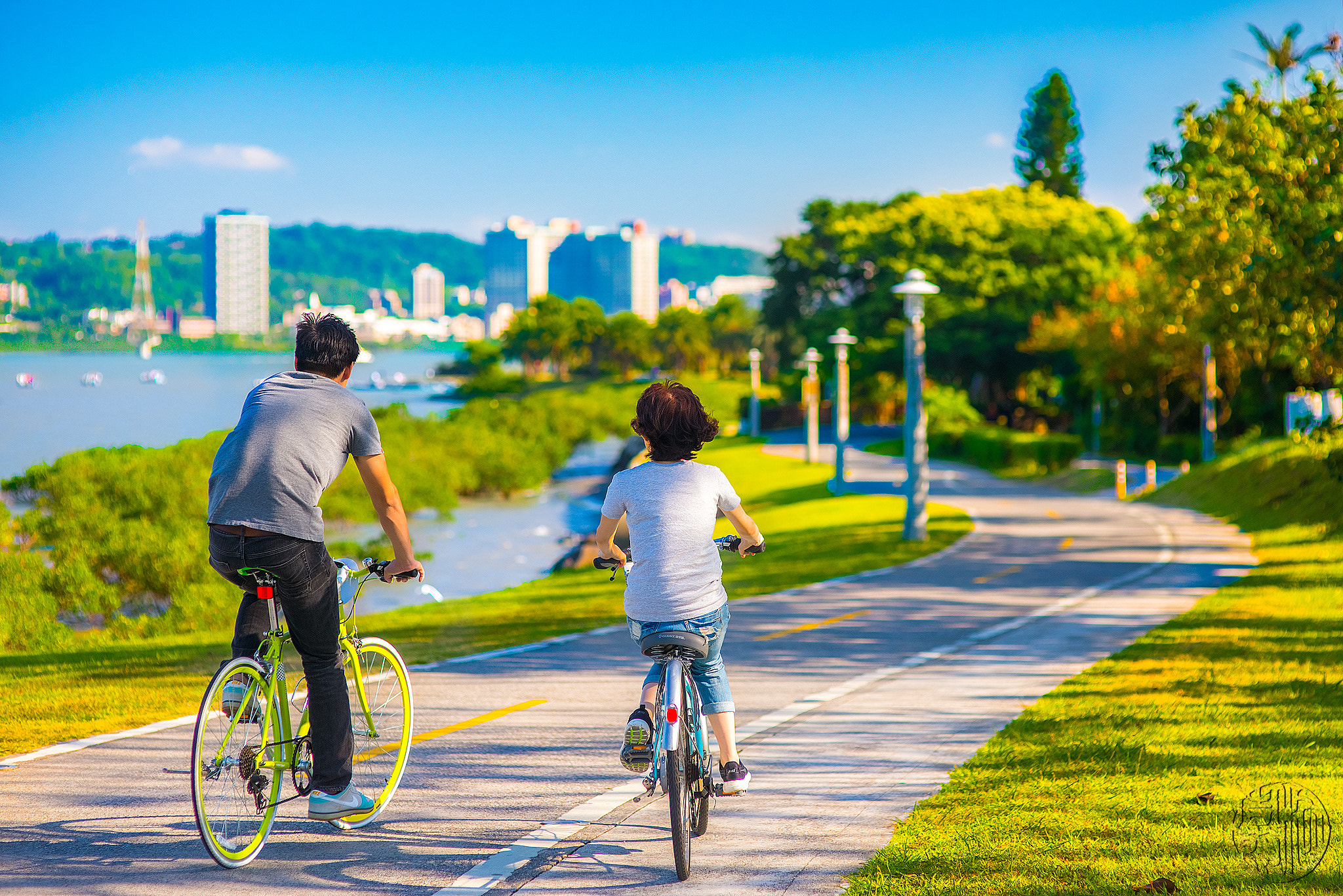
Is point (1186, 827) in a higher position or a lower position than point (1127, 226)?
lower

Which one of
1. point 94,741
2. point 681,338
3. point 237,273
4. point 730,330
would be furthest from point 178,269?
point 730,330

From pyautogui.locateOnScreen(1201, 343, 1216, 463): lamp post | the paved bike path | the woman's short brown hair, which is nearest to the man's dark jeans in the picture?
the paved bike path

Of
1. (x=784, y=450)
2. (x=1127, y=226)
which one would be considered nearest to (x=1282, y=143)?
(x=784, y=450)

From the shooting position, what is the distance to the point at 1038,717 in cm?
794

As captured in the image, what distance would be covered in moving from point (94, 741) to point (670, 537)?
4256 millimetres

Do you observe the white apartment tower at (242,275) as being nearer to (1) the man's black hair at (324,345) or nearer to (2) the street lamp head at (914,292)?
(2) the street lamp head at (914,292)

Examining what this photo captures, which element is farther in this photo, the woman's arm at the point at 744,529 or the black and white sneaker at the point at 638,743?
the woman's arm at the point at 744,529

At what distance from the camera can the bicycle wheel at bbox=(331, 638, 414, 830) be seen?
5262mm

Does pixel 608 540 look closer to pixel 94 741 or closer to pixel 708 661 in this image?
pixel 708 661

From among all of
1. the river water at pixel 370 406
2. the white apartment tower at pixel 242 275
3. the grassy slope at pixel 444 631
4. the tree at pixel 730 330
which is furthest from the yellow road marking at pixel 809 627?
the tree at pixel 730 330

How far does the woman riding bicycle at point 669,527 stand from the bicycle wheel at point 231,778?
4.72ft

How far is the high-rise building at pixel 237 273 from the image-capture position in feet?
195

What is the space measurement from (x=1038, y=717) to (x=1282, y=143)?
11.3 meters

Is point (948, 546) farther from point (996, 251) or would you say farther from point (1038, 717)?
point (996, 251)
